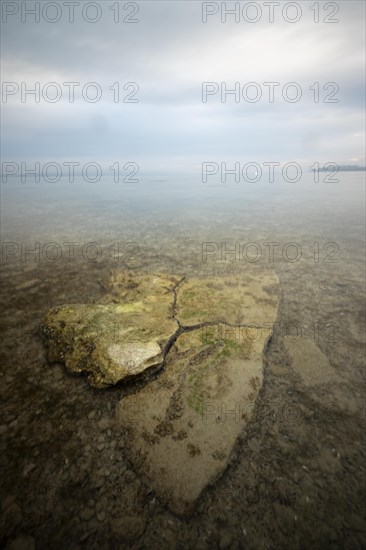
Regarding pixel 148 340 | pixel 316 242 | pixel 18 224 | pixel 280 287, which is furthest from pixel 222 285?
pixel 18 224

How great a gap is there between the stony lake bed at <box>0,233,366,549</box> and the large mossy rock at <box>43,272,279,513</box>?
0.7 inches

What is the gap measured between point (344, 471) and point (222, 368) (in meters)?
1.63

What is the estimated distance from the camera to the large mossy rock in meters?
2.72

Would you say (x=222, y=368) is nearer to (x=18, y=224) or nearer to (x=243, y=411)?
(x=243, y=411)

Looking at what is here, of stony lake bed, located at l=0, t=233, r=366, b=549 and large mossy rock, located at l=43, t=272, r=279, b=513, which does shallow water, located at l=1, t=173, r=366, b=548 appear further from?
large mossy rock, located at l=43, t=272, r=279, b=513

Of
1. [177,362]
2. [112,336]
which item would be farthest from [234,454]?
[112,336]

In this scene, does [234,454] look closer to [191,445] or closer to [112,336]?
[191,445]

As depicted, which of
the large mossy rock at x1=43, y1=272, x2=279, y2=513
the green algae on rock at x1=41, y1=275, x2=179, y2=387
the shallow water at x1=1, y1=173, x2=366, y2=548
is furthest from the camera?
the green algae on rock at x1=41, y1=275, x2=179, y2=387

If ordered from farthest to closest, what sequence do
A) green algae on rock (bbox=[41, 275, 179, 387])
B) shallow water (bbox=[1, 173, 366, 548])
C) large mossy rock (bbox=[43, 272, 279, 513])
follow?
green algae on rock (bbox=[41, 275, 179, 387])
large mossy rock (bbox=[43, 272, 279, 513])
shallow water (bbox=[1, 173, 366, 548])

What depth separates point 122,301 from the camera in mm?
5453

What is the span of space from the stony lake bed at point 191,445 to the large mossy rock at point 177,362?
0.02 metres

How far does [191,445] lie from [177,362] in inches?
45.2

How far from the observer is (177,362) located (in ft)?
12.6

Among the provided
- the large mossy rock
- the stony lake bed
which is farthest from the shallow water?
the large mossy rock
